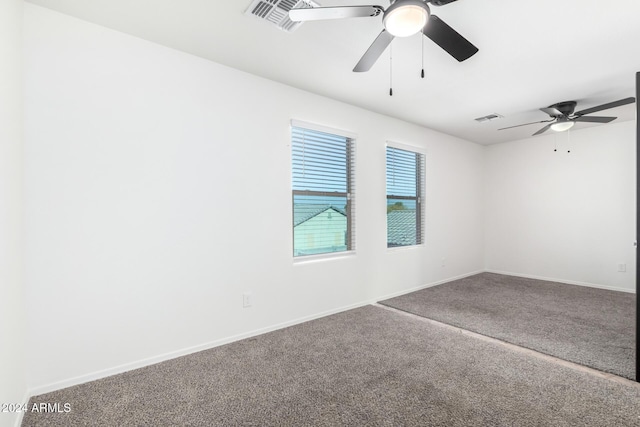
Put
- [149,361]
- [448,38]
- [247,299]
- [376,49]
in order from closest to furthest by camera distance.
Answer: [448,38], [376,49], [149,361], [247,299]

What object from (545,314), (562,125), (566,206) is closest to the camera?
(545,314)

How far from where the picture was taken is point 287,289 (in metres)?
3.21

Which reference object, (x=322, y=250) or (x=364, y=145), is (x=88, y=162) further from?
(x=364, y=145)

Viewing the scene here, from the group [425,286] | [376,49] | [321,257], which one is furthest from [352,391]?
[425,286]

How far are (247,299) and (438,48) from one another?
2783 mm

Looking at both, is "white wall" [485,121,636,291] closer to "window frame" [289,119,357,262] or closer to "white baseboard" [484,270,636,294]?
"white baseboard" [484,270,636,294]

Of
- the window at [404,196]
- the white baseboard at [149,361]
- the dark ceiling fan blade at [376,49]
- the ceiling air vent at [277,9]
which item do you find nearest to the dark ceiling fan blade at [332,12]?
the dark ceiling fan blade at [376,49]

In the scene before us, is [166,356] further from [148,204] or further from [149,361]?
[148,204]

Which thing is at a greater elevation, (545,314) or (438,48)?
(438,48)

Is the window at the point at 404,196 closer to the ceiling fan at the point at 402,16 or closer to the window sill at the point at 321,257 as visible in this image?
the window sill at the point at 321,257

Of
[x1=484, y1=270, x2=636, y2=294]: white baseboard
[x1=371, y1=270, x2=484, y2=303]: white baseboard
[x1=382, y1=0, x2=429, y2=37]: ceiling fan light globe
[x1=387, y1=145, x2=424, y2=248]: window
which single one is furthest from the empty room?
[x1=484, y1=270, x2=636, y2=294]: white baseboard

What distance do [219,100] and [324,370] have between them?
247 centimetres

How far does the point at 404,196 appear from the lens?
464 cm

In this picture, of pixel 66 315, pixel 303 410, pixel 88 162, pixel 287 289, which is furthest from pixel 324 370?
pixel 88 162
